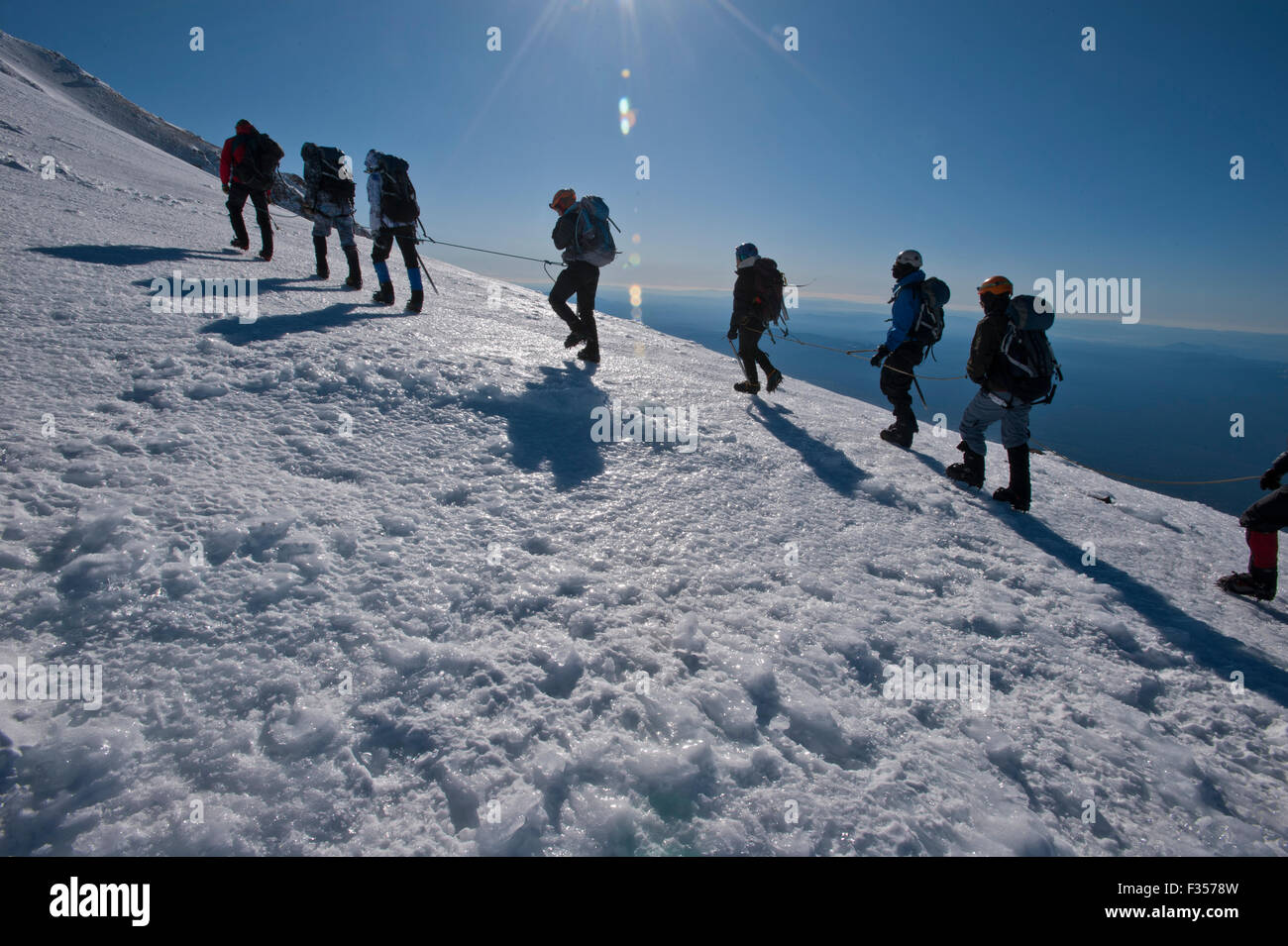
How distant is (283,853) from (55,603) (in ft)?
6.13

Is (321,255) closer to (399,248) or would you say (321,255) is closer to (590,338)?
(399,248)

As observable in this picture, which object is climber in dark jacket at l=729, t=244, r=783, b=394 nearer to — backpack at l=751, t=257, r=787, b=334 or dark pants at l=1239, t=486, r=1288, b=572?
backpack at l=751, t=257, r=787, b=334

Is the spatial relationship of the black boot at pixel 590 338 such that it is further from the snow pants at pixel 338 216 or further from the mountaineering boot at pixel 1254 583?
the mountaineering boot at pixel 1254 583

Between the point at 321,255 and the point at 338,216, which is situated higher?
the point at 338,216

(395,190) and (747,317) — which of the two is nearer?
(395,190)

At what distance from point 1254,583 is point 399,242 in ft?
38.3

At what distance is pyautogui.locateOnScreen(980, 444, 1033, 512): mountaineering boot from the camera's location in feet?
18.4

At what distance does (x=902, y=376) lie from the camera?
7152 mm

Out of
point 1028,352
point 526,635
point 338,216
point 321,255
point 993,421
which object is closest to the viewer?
point 526,635

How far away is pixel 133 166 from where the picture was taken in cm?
1758

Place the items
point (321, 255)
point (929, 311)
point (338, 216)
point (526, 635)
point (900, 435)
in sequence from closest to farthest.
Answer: point (526, 635) < point (929, 311) < point (900, 435) < point (338, 216) < point (321, 255)

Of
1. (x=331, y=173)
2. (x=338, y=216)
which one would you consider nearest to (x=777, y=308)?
(x=338, y=216)
